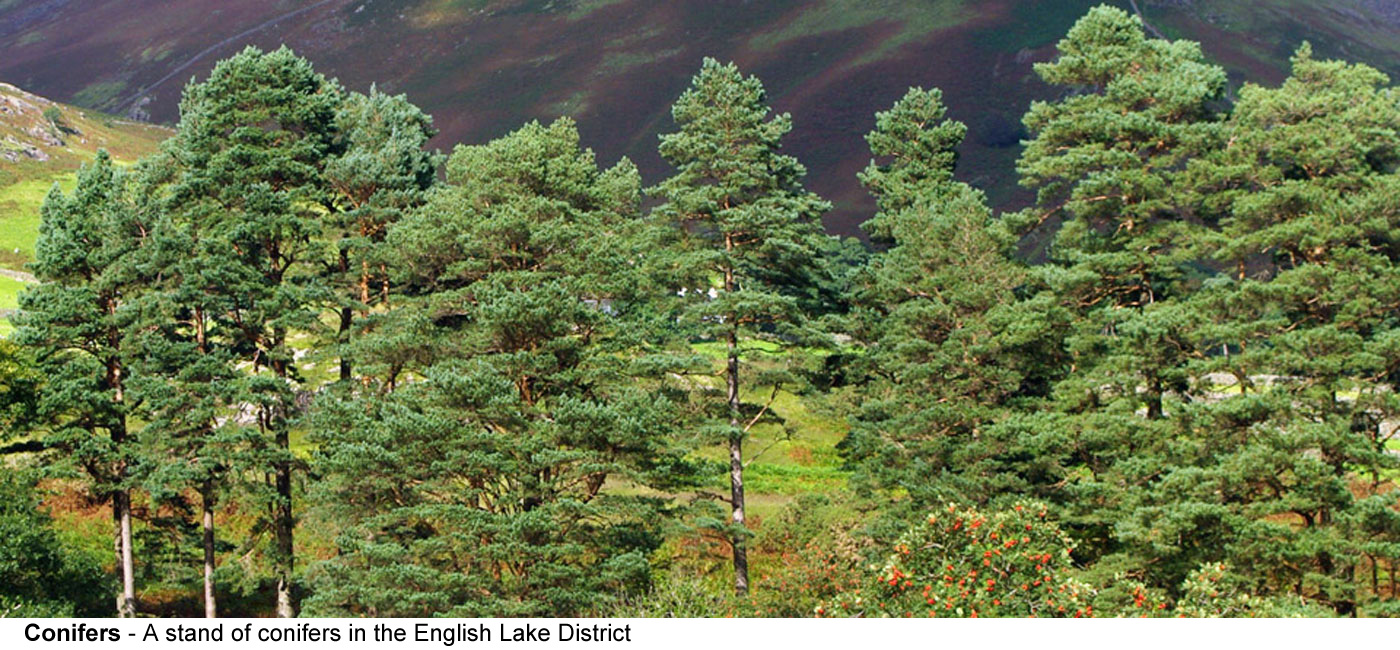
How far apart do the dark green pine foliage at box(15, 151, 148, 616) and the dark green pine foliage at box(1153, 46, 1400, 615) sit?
30.4m

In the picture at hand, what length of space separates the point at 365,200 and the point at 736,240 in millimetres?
13442

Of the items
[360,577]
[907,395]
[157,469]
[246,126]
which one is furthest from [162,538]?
[907,395]

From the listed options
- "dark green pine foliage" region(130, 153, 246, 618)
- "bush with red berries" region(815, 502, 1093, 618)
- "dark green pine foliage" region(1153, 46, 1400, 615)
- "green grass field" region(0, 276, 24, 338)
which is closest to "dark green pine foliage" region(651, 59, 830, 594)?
"dark green pine foliage" region(1153, 46, 1400, 615)

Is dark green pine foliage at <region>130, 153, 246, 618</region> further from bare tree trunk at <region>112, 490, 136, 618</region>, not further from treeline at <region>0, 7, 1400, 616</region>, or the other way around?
bare tree trunk at <region>112, 490, 136, 618</region>

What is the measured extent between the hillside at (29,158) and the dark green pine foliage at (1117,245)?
5405cm

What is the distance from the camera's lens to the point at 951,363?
42.1 m

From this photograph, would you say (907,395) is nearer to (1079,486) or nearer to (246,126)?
(1079,486)

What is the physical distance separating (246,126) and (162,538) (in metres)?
14.6

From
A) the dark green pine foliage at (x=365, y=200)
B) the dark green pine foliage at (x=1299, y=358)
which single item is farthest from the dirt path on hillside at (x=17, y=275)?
the dark green pine foliage at (x=1299, y=358)

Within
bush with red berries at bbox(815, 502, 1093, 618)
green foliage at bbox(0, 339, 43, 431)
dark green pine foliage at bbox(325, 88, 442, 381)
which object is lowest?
bush with red berries at bbox(815, 502, 1093, 618)

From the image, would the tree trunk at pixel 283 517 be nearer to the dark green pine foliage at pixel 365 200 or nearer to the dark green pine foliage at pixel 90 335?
the dark green pine foliage at pixel 365 200

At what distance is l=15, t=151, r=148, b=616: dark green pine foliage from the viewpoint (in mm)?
37281

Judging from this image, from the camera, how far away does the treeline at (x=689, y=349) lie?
35.0 meters

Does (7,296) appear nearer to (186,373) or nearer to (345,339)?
(345,339)
